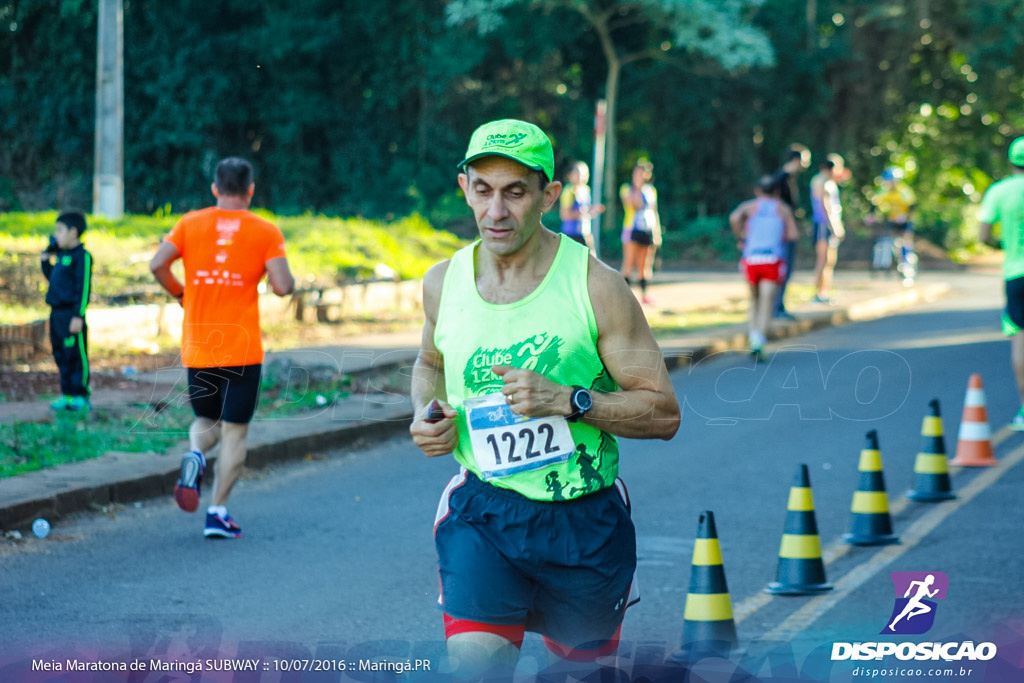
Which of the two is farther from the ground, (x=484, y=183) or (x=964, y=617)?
(x=484, y=183)

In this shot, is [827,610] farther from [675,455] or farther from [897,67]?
[897,67]

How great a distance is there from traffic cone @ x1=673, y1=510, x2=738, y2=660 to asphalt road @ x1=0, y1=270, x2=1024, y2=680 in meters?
0.13

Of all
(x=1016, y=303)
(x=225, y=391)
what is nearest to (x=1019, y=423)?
(x=1016, y=303)

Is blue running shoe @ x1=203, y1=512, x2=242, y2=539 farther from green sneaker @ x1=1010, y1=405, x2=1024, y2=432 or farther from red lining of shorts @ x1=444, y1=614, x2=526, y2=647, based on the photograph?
green sneaker @ x1=1010, y1=405, x2=1024, y2=432

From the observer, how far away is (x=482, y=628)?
11.7ft

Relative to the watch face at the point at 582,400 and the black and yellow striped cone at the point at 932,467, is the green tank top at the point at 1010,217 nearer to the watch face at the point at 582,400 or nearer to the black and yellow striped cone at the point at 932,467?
the black and yellow striped cone at the point at 932,467

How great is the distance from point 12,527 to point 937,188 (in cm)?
3299

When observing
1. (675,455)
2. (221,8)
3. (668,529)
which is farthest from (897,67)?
(668,529)

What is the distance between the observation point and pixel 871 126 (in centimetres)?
3650

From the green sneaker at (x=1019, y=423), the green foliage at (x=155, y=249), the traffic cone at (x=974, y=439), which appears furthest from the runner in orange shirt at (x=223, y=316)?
the green foliage at (x=155, y=249)

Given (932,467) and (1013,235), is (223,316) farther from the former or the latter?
(1013,235)

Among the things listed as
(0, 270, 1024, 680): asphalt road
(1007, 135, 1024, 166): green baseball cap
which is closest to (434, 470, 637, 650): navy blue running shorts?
(0, 270, 1024, 680): asphalt road

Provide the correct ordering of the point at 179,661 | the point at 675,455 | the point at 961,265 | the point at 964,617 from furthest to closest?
the point at 961,265 → the point at 675,455 → the point at 964,617 → the point at 179,661

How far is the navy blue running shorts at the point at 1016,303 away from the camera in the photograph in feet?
32.7
